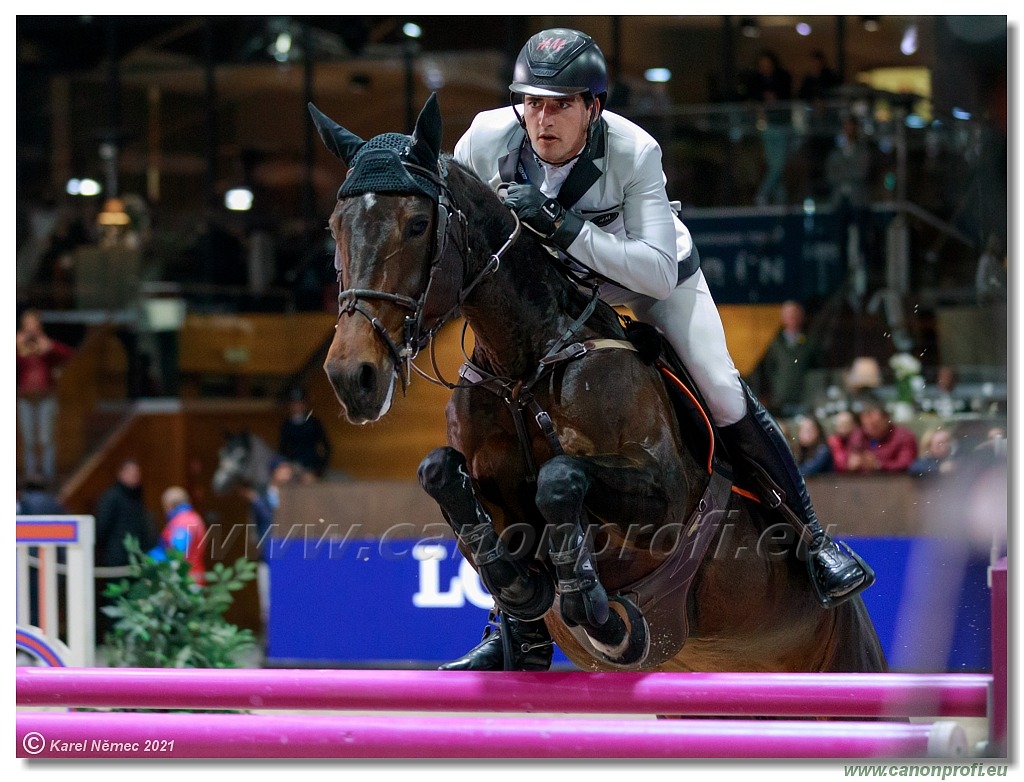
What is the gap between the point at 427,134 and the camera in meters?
2.70

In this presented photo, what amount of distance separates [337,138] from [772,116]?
6.10 m

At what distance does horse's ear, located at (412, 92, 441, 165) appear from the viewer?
2.69 m

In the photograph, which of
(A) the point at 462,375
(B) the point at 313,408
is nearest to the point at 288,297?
(B) the point at 313,408

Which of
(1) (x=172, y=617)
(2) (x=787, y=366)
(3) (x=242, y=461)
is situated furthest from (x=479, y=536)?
(3) (x=242, y=461)

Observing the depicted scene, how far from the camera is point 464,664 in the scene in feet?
10.0

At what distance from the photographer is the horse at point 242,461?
335 inches

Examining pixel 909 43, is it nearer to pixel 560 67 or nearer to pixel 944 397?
pixel 944 397

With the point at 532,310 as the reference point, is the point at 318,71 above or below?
above

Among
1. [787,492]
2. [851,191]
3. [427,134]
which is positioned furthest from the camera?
[851,191]

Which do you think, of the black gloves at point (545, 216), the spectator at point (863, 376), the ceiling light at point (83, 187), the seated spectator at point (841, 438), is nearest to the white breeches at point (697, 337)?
the black gloves at point (545, 216)

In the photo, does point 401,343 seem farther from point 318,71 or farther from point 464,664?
point 318,71

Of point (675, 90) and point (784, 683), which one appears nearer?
point (784, 683)

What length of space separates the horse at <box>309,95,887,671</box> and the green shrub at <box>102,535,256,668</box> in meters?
2.93

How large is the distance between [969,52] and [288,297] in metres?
5.08
